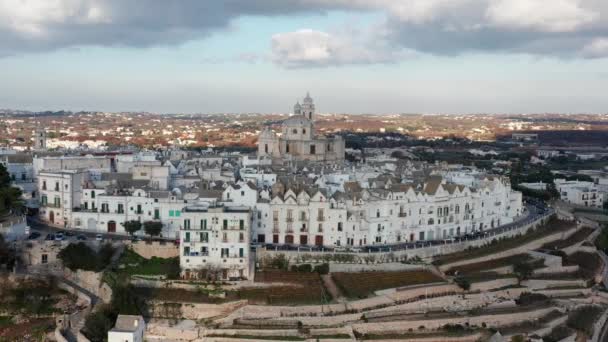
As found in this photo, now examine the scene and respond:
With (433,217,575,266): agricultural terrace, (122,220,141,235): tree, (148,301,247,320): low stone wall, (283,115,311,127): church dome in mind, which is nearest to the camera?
(148,301,247,320): low stone wall

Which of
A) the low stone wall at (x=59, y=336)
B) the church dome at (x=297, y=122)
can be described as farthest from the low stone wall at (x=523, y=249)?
the church dome at (x=297, y=122)

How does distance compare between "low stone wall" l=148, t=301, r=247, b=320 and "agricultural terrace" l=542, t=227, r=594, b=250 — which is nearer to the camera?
"low stone wall" l=148, t=301, r=247, b=320

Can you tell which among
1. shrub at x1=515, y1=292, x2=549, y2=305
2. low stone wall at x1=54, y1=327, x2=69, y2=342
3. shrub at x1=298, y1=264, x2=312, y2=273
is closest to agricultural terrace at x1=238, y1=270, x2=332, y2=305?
shrub at x1=298, y1=264, x2=312, y2=273

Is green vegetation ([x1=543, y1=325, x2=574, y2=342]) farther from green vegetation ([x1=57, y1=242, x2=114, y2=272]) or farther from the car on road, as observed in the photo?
the car on road

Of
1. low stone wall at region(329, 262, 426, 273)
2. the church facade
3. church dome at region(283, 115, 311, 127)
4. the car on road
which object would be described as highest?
church dome at region(283, 115, 311, 127)

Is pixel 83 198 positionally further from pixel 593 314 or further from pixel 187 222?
pixel 593 314

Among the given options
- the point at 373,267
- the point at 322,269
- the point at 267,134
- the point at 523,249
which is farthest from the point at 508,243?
the point at 267,134
